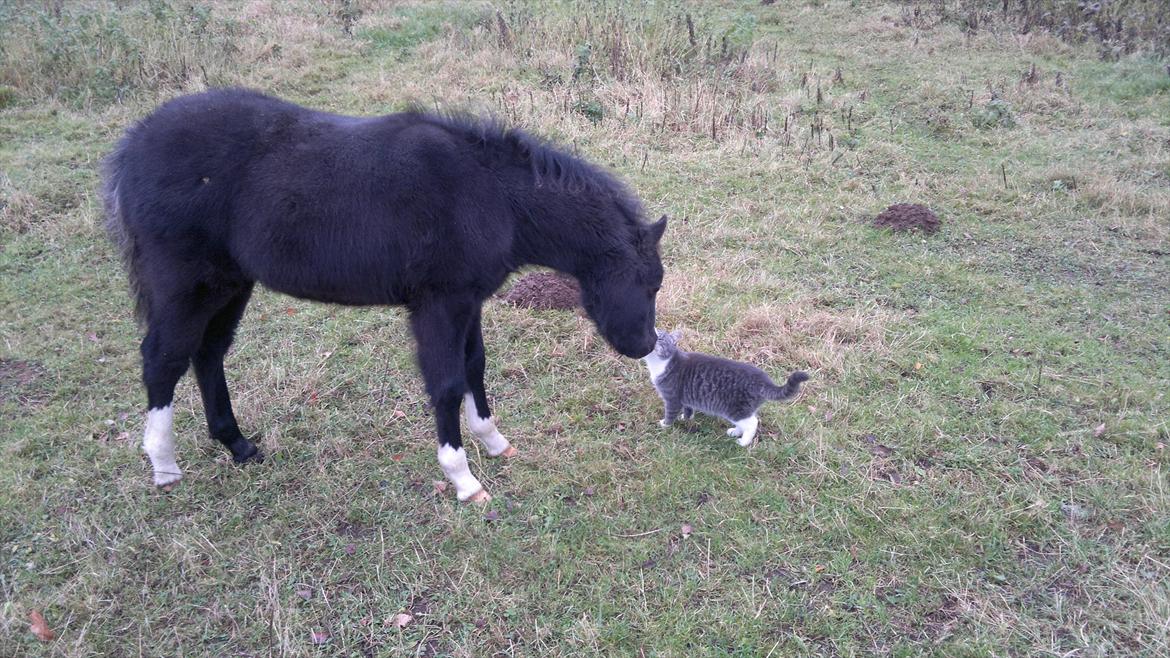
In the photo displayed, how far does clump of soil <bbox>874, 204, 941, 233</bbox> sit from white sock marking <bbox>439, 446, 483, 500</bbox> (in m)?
4.72

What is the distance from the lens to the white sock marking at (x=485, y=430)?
13.7 feet

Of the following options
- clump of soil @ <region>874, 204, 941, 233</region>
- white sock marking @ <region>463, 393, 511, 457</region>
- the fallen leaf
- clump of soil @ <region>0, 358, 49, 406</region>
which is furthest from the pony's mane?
clump of soil @ <region>874, 204, 941, 233</region>

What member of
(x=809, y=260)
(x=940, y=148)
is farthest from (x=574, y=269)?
(x=940, y=148)

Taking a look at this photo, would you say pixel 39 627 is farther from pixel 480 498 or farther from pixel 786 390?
pixel 786 390

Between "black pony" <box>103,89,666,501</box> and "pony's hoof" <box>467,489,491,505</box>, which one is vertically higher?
"black pony" <box>103,89,666,501</box>

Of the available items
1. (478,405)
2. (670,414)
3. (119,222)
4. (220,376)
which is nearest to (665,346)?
(670,414)

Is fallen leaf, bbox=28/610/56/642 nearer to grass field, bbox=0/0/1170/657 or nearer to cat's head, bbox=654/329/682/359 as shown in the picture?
grass field, bbox=0/0/1170/657

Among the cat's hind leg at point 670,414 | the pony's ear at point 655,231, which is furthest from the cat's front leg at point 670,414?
the pony's ear at point 655,231

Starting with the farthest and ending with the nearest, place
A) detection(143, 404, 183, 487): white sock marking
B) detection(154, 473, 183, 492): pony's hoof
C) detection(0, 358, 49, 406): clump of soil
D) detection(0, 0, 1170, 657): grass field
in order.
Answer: detection(0, 358, 49, 406): clump of soil < detection(154, 473, 183, 492): pony's hoof < detection(143, 404, 183, 487): white sock marking < detection(0, 0, 1170, 657): grass field

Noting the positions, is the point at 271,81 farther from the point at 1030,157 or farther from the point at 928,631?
the point at 928,631

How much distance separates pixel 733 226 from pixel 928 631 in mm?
4303

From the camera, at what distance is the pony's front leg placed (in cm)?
361

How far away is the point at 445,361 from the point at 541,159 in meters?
1.11

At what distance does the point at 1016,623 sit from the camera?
3156mm
